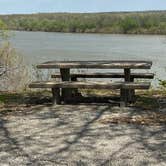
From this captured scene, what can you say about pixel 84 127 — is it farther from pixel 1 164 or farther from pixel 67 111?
pixel 1 164

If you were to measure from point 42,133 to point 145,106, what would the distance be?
2.25 metres

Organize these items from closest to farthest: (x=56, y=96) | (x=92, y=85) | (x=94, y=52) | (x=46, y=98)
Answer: (x=92, y=85), (x=56, y=96), (x=46, y=98), (x=94, y=52)

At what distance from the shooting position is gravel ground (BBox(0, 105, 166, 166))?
4859 millimetres

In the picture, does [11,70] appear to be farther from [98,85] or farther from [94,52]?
[94,52]

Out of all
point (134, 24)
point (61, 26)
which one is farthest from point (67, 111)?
point (61, 26)

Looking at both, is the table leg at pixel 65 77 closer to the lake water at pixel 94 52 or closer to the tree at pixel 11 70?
the tree at pixel 11 70

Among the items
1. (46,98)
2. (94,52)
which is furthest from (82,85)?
(94,52)

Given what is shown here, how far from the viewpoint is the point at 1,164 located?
4.77 meters

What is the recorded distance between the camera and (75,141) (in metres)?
5.50

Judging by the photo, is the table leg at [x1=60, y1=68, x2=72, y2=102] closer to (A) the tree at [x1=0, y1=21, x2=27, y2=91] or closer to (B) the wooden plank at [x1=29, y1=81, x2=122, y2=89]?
(B) the wooden plank at [x1=29, y1=81, x2=122, y2=89]

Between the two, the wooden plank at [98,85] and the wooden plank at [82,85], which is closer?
the wooden plank at [98,85]

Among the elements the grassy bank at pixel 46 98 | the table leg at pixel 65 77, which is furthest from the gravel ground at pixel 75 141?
the table leg at pixel 65 77

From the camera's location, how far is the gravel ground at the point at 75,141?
4859mm

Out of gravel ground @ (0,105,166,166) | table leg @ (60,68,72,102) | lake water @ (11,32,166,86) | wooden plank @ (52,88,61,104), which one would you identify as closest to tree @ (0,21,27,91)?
lake water @ (11,32,166,86)
